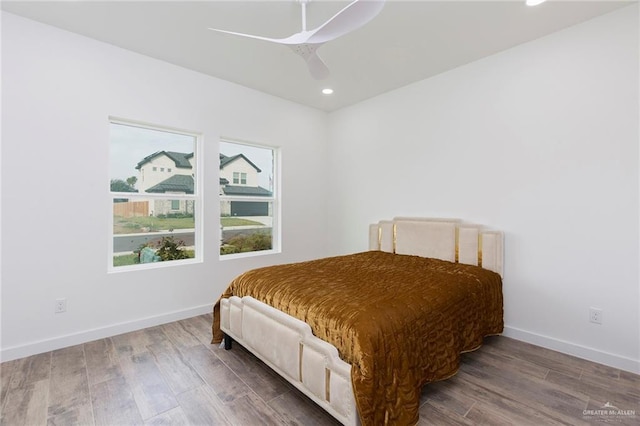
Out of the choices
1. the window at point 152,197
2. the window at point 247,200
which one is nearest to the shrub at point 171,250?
the window at point 152,197

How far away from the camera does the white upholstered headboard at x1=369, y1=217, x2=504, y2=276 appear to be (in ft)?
9.61

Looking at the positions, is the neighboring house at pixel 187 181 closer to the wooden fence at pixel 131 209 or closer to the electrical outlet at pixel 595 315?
the wooden fence at pixel 131 209

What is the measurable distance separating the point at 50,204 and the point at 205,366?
1.96 meters

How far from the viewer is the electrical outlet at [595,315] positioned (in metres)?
2.45

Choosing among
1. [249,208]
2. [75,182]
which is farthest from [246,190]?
[75,182]

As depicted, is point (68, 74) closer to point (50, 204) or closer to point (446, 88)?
point (50, 204)

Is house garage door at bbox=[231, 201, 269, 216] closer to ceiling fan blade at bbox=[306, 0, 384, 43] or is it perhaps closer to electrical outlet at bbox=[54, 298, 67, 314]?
electrical outlet at bbox=[54, 298, 67, 314]

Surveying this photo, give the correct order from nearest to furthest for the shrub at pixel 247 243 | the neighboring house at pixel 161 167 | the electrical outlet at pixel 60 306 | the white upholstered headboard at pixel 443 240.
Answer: the electrical outlet at pixel 60 306 → the white upholstered headboard at pixel 443 240 → the neighboring house at pixel 161 167 → the shrub at pixel 247 243

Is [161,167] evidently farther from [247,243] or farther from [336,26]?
[336,26]

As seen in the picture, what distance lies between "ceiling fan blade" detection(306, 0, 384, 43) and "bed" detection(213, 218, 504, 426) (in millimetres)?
1667

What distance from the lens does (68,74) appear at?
2674 mm

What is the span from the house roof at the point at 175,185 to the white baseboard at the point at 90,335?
1372 mm

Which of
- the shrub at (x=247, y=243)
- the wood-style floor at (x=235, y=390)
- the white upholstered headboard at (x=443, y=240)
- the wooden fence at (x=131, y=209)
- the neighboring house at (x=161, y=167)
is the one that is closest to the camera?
the wood-style floor at (x=235, y=390)

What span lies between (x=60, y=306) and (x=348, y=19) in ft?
10.8
